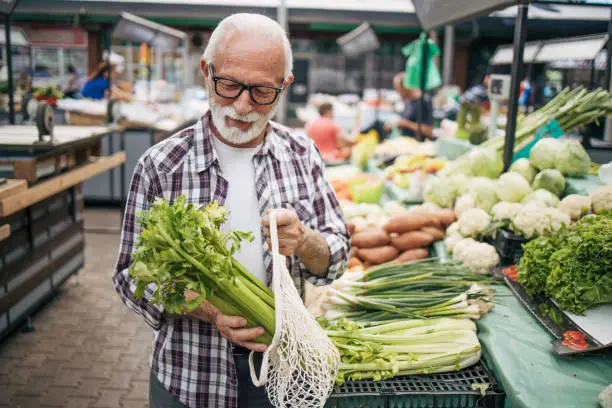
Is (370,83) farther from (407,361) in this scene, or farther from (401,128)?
(407,361)

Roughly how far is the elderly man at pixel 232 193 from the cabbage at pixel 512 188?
76.8 inches

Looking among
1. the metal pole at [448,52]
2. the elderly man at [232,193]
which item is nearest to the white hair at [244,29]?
the elderly man at [232,193]

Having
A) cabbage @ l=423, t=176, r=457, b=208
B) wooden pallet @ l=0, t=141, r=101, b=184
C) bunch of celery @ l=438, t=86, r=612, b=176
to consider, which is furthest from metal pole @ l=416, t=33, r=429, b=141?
wooden pallet @ l=0, t=141, r=101, b=184

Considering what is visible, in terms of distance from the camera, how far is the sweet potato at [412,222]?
393 centimetres

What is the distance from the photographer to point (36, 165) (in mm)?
4223

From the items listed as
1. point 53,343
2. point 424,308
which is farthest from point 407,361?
point 53,343

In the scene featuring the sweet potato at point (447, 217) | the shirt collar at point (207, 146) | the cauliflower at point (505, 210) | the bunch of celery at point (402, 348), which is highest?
the shirt collar at point (207, 146)

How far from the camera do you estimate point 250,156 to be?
202cm

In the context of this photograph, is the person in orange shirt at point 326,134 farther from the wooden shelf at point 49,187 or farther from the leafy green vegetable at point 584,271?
the leafy green vegetable at point 584,271

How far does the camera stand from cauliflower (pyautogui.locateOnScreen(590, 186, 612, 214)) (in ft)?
9.69

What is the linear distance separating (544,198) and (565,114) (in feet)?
3.71

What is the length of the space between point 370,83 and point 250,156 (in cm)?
2010

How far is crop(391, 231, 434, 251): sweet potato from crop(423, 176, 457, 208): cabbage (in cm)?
51

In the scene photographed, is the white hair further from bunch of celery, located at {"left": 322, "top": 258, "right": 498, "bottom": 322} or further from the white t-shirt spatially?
bunch of celery, located at {"left": 322, "top": 258, "right": 498, "bottom": 322}
